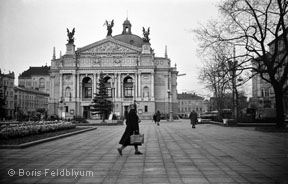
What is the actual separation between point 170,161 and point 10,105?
8778 cm

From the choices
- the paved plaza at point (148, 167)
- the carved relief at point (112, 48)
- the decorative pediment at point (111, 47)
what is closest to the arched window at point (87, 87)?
the decorative pediment at point (111, 47)

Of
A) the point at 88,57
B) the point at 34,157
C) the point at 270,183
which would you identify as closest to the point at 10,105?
the point at 88,57

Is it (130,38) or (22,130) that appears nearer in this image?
(22,130)

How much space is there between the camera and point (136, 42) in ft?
313

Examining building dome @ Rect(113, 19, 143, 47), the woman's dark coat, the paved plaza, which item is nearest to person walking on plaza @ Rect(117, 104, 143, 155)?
the woman's dark coat

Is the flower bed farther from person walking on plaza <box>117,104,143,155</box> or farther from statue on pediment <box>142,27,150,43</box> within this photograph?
statue on pediment <box>142,27,150,43</box>

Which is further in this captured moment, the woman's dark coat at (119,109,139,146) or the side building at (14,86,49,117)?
the side building at (14,86,49,117)

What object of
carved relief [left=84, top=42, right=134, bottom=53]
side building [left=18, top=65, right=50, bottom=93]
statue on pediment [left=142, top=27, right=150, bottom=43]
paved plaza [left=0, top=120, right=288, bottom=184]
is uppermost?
statue on pediment [left=142, top=27, right=150, bottom=43]

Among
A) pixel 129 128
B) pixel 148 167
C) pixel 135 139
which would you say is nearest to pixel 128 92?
pixel 129 128

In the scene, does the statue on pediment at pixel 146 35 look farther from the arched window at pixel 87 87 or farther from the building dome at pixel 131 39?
the arched window at pixel 87 87

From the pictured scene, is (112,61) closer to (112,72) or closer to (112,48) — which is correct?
(112,72)

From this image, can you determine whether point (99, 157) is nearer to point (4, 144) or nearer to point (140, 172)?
point (140, 172)

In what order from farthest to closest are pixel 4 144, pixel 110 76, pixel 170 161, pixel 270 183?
pixel 110 76, pixel 4 144, pixel 170 161, pixel 270 183

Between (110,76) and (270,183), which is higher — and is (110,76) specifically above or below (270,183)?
above
